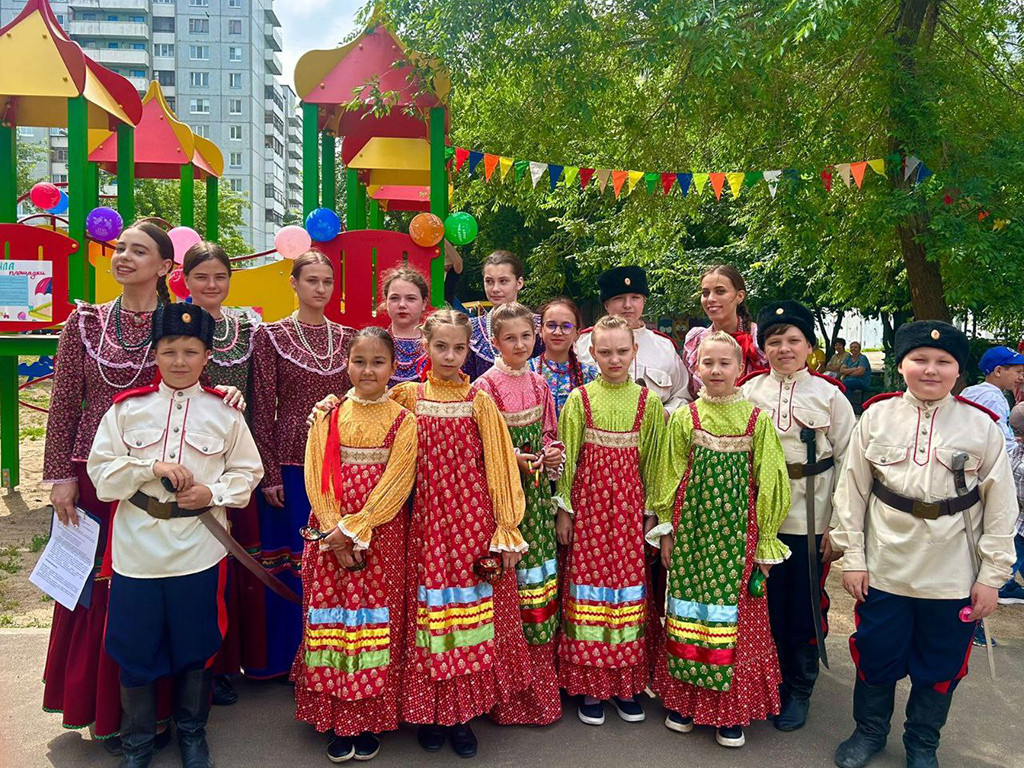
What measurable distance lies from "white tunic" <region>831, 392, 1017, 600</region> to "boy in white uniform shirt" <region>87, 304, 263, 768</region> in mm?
2438

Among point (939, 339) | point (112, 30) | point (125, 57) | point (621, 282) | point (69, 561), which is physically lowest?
point (69, 561)

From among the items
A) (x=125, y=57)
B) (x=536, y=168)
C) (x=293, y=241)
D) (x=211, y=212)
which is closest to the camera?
(x=293, y=241)

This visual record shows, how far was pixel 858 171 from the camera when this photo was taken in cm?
640

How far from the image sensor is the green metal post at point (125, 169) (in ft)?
26.0

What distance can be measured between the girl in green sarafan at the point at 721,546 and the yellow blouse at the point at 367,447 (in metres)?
1.09

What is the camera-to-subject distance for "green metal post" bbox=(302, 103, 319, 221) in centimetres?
624

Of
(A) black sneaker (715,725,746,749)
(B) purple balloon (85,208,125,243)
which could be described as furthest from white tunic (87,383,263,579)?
(B) purple balloon (85,208,125,243)

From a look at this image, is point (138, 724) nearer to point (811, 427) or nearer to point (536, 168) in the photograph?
point (811, 427)

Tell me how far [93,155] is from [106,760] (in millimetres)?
8396

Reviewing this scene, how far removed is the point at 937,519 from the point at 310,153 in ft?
16.7

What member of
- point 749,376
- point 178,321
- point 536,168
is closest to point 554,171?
point 536,168

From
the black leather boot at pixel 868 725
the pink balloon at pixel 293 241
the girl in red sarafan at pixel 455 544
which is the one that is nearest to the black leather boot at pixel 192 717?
the girl in red sarafan at pixel 455 544

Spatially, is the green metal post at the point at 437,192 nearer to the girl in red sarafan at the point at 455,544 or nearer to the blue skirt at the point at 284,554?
the blue skirt at the point at 284,554

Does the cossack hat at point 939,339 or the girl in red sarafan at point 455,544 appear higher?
the cossack hat at point 939,339
